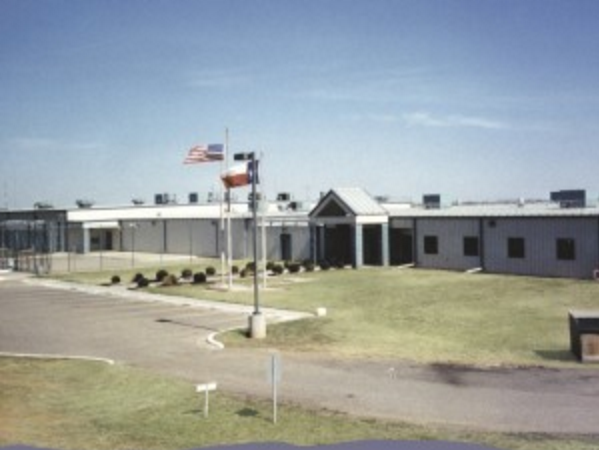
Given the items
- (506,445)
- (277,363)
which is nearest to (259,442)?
(277,363)

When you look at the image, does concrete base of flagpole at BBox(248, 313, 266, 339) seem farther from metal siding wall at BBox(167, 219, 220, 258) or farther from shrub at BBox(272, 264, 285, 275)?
metal siding wall at BBox(167, 219, 220, 258)

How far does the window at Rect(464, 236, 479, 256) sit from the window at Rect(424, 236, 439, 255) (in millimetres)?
2575

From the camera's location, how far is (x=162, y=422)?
52.4ft

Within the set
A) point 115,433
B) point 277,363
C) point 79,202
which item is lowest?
point 115,433

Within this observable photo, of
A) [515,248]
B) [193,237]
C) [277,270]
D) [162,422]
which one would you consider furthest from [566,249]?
[193,237]

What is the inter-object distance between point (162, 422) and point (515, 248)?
33368mm

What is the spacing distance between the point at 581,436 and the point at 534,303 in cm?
1975

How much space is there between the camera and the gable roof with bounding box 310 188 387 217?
53.1 metres

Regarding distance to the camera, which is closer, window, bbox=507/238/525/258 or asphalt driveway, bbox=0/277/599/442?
asphalt driveway, bbox=0/277/599/442

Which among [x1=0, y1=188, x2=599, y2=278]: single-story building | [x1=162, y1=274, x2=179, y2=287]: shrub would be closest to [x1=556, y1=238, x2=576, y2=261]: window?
[x1=0, y1=188, x2=599, y2=278]: single-story building

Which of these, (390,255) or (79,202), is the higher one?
(79,202)

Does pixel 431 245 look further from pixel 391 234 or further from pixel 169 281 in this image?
pixel 169 281

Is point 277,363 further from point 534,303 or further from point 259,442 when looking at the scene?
point 534,303

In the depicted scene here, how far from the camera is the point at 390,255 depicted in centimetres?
5397
